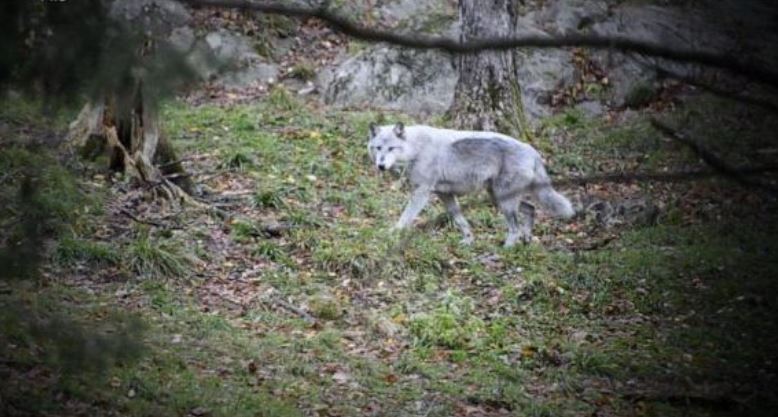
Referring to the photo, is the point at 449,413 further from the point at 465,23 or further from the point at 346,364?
the point at 465,23

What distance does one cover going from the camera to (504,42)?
276 centimetres

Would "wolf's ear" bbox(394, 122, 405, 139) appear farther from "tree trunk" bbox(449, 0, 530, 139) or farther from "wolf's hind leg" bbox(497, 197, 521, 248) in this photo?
"tree trunk" bbox(449, 0, 530, 139)

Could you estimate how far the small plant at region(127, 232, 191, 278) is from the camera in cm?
951

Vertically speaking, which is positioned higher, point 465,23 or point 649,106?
point 465,23

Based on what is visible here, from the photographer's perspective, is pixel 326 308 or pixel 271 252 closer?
pixel 326 308

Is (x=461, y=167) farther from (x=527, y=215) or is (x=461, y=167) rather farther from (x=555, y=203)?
(x=555, y=203)

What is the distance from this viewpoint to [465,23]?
48.1 ft

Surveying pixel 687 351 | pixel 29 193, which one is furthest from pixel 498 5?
pixel 29 193

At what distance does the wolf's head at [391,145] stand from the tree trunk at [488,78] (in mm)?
3160

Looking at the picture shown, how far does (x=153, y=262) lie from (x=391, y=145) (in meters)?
3.52

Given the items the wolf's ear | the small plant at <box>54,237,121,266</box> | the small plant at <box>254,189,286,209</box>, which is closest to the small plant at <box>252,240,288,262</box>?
the small plant at <box>254,189,286,209</box>

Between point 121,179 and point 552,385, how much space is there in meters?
6.44

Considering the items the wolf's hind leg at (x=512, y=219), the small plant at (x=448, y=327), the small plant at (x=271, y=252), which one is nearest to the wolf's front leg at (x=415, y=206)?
the wolf's hind leg at (x=512, y=219)

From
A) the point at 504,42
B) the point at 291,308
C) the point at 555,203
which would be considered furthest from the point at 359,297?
the point at 504,42
